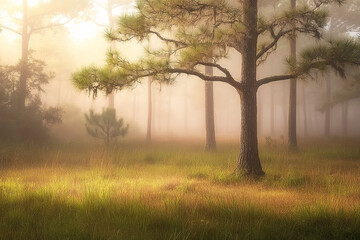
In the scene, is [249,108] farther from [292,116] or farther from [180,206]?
[292,116]

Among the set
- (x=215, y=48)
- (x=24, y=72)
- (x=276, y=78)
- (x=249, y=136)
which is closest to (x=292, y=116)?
(x=276, y=78)

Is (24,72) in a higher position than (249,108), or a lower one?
higher

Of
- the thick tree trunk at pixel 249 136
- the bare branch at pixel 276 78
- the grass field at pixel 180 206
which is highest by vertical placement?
the bare branch at pixel 276 78

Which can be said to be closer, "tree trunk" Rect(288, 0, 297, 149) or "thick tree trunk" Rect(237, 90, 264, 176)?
"thick tree trunk" Rect(237, 90, 264, 176)

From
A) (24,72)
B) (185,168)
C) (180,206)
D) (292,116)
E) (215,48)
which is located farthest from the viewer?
(24,72)

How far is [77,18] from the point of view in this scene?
18281 millimetres

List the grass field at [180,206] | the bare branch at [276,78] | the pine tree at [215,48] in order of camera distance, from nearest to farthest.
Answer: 1. the grass field at [180,206]
2. the pine tree at [215,48]
3. the bare branch at [276,78]

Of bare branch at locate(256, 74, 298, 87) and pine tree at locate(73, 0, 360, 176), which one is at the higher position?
pine tree at locate(73, 0, 360, 176)

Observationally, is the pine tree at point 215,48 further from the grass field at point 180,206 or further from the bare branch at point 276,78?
the grass field at point 180,206

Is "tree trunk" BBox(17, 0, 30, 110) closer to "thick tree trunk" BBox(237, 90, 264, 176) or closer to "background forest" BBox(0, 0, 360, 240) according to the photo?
"background forest" BBox(0, 0, 360, 240)

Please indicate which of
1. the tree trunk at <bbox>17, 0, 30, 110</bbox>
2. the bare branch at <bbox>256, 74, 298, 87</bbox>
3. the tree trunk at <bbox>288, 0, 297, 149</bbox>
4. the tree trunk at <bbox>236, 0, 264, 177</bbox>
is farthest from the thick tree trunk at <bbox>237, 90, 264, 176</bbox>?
the tree trunk at <bbox>17, 0, 30, 110</bbox>

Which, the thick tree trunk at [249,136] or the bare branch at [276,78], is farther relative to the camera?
the thick tree trunk at [249,136]

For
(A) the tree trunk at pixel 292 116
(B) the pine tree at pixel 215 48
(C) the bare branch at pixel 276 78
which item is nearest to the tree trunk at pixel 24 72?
(B) the pine tree at pixel 215 48

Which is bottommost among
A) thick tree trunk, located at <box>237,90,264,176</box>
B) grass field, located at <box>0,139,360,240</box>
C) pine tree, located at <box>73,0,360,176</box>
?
grass field, located at <box>0,139,360,240</box>
